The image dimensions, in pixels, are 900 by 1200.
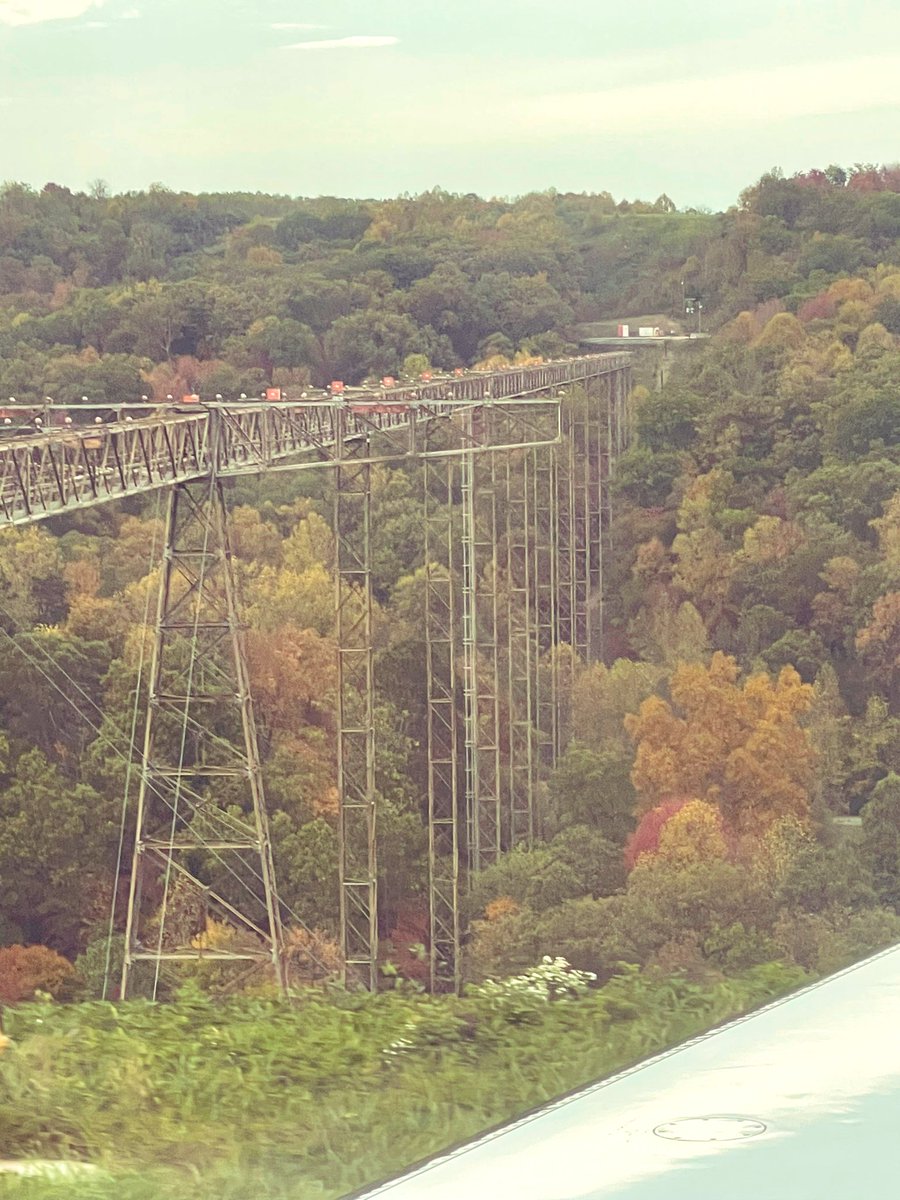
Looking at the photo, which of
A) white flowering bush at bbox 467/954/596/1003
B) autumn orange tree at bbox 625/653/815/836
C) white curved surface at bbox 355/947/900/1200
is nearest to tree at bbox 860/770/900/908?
autumn orange tree at bbox 625/653/815/836

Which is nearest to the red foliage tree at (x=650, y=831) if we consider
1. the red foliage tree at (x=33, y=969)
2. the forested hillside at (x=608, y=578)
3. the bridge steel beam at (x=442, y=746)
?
the forested hillside at (x=608, y=578)

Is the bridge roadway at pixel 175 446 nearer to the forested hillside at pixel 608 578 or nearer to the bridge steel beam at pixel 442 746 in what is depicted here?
the bridge steel beam at pixel 442 746

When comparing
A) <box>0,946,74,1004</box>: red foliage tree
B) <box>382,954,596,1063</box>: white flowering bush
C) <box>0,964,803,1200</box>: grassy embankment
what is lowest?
<box>0,946,74,1004</box>: red foliage tree

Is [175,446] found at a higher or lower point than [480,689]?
higher

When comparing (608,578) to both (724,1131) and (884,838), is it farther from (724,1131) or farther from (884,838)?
(724,1131)

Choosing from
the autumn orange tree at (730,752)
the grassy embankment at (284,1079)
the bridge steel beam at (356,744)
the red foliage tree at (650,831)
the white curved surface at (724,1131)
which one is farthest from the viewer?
the autumn orange tree at (730,752)

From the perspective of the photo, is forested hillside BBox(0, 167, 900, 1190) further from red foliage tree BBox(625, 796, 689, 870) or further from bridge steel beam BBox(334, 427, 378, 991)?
bridge steel beam BBox(334, 427, 378, 991)

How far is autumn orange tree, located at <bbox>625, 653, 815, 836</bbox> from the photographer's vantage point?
15422 millimetres

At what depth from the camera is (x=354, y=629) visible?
13.1 metres

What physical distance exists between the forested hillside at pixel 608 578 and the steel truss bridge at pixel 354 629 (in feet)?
1.08

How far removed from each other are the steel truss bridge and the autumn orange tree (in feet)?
3.44

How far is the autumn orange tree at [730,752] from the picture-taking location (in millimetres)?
15422

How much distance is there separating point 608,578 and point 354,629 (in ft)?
28.5

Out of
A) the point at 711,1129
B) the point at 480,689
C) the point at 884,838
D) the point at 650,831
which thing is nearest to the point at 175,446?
the point at 650,831
